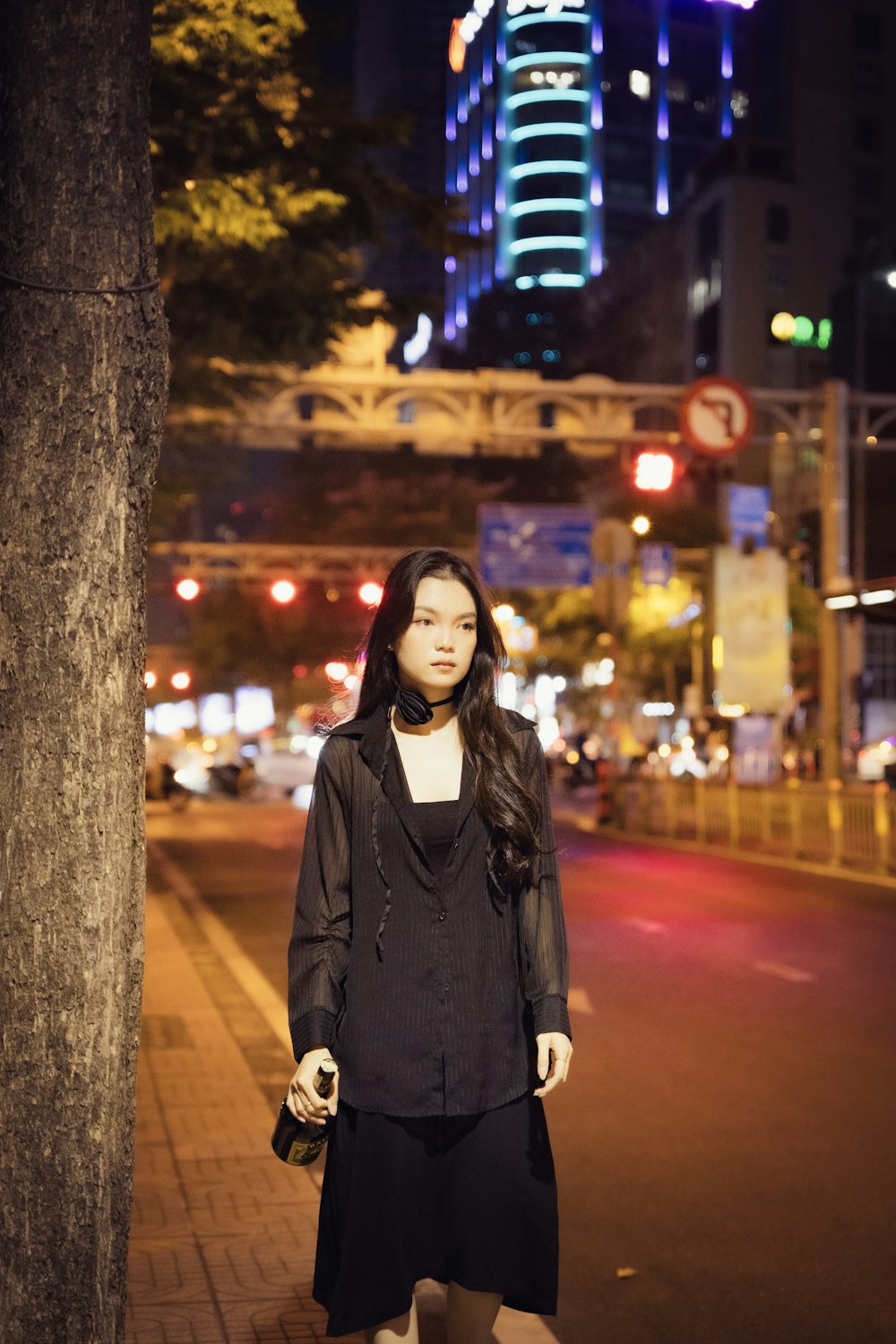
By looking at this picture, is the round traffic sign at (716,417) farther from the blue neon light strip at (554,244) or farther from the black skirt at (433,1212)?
the blue neon light strip at (554,244)

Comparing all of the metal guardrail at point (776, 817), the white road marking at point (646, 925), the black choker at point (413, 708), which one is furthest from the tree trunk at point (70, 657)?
the metal guardrail at point (776, 817)

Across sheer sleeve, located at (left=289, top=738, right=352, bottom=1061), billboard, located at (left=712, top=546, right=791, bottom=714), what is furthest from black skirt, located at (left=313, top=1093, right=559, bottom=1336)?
billboard, located at (left=712, top=546, right=791, bottom=714)

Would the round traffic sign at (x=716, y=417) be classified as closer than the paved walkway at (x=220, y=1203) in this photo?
No

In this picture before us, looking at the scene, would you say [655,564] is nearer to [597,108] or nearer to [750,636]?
[750,636]

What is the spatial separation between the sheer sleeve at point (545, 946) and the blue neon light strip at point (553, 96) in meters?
152

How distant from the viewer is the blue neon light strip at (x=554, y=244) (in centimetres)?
14488

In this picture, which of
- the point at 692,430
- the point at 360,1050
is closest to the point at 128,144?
the point at 360,1050

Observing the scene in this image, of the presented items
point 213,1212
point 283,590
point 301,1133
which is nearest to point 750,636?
point 283,590

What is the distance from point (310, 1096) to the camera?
10.5 feet

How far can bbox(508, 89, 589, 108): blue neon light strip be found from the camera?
14600cm

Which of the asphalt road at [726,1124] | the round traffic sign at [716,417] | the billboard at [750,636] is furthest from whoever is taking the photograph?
the billboard at [750,636]

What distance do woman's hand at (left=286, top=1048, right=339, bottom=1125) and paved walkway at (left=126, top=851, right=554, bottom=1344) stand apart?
1330 mm

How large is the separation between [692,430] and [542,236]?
427ft

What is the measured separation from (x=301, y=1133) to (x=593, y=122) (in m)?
152
